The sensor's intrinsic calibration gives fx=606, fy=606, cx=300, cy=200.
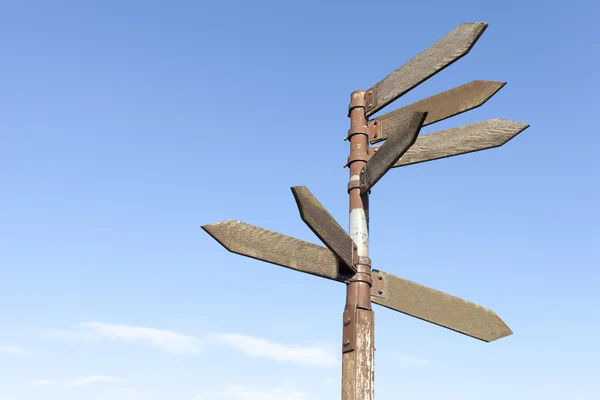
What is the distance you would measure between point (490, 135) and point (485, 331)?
4.12ft

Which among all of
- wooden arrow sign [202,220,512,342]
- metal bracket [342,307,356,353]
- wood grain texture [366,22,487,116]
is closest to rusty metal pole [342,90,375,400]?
metal bracket [342,307,356,353]

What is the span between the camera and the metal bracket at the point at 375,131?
3.99 metres

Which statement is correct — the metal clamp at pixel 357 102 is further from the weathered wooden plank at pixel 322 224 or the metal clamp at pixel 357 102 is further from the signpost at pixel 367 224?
the weathered wooden plank at pixel 322 224

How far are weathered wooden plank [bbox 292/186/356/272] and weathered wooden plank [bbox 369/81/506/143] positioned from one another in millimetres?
907

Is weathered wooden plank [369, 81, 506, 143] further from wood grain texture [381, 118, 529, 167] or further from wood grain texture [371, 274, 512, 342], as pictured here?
wood grain texture [371, 274, 512, 342]

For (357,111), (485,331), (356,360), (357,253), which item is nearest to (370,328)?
(356,360)

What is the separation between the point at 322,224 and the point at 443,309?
1.11 meters

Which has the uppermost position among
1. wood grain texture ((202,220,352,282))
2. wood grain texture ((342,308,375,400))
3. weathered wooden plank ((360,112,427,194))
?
weathered wooden plank ((360,112,427,194))

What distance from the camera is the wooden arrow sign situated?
11.2ft

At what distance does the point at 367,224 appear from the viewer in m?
3.74

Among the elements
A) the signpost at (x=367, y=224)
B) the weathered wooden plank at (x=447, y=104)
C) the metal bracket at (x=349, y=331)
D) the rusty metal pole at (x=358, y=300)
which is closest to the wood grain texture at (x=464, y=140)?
the signpost at (x=367, y=224)

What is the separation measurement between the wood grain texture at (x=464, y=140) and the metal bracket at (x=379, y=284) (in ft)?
2.56

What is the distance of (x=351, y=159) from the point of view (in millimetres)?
3934

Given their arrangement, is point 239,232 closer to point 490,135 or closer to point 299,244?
point 299,244
